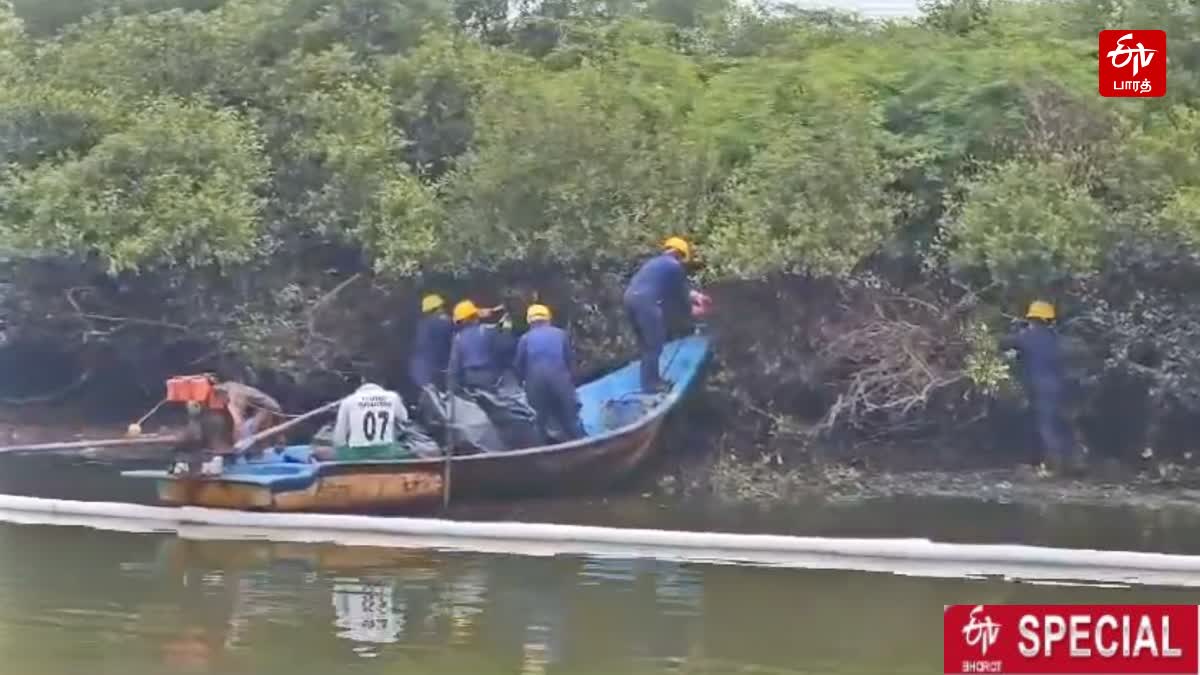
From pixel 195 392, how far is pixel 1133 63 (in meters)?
7.90

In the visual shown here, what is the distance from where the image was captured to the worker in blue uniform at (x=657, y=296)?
14578 mm

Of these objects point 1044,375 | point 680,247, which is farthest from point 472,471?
point 1044,375

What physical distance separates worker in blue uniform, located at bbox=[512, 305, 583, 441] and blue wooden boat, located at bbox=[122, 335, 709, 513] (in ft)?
0.83

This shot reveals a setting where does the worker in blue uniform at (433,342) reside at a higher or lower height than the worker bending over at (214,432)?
higher

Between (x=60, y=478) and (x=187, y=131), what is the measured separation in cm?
313

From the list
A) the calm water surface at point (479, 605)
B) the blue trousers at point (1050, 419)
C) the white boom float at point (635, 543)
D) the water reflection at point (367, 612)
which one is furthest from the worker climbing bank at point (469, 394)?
the blue trousers at point (1050, 419)

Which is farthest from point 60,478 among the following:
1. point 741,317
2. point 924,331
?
point 924,331

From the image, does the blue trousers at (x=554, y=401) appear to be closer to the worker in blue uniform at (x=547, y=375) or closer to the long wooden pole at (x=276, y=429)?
the worker in blue uniform at (x=547, y=375)

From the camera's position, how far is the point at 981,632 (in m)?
8.80

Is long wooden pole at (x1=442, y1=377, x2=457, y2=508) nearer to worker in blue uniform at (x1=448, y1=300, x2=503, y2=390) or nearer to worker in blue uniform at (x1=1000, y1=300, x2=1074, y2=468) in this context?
worker in blue uniform at (x1=448, y1=300, x2=503, y2=390)

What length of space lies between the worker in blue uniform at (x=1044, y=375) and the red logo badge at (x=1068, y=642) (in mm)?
5078

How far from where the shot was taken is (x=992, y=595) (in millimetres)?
10734

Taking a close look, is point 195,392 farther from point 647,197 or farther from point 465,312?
point 647,197

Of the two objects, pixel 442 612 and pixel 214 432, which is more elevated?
pixel 214 432
